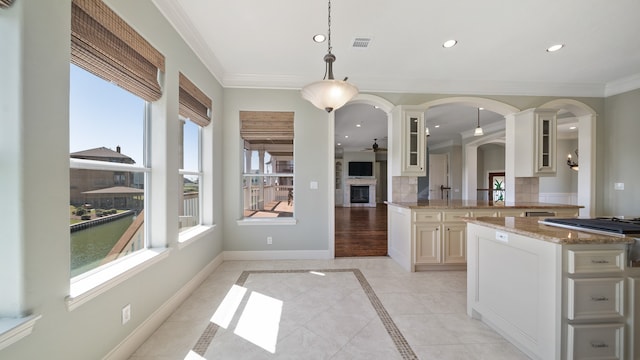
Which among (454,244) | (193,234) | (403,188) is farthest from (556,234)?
(193,234)

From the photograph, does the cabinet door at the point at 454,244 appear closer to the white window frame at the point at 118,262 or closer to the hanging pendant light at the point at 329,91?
the hanging pendant light at the point at 329,91

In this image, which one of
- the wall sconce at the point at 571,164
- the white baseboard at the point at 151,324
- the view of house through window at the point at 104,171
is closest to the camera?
the view of house through window at the point at 104,171

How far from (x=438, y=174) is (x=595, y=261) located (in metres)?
8.54

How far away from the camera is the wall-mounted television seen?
11062 millimetres

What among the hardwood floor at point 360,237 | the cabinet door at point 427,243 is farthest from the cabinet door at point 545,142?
the hardwood floor at point 360,237

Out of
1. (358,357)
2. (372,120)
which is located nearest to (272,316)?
(358,357)

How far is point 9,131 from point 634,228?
3.35 meters

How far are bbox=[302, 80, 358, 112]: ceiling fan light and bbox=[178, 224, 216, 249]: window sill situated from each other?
6.19ft

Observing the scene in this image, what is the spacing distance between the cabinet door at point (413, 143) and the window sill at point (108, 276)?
321cm

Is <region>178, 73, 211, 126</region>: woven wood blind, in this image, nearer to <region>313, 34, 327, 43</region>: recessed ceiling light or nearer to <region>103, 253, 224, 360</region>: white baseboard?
<region>313, 34, 327, 43</region>: recessed ceiling light

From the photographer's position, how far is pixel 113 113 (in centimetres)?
170

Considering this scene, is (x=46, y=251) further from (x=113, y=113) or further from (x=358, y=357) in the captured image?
(x=358, y=357)

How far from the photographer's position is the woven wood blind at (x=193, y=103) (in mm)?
2462

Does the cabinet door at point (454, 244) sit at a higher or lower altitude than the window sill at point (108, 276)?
lower
